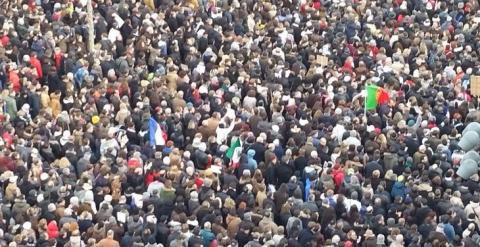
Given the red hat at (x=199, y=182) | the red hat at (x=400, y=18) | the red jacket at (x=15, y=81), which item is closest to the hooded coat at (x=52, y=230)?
the red hat at (x=199, y=182)

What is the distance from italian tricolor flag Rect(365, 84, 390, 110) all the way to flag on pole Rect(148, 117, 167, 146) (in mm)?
3773

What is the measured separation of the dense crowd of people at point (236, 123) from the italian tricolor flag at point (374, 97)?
6.2 inches

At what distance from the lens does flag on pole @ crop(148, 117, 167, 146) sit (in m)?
24.0

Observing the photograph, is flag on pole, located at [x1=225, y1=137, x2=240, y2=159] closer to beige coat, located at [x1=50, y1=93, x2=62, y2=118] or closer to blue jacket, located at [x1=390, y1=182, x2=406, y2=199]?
blue jacket, located at [x1=390, y1=182, x2=406, y2=199]

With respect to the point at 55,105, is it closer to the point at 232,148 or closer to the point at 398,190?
the point at 232,148

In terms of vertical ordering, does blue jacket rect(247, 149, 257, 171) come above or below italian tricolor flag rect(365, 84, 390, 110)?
below

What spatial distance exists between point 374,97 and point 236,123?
2.66 metres

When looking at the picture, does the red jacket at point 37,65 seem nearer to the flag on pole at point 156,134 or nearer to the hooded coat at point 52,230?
the flag on pole at point 156,134

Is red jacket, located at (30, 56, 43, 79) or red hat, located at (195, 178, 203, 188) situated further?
red jacket, located at (30, 56, 43, 79)

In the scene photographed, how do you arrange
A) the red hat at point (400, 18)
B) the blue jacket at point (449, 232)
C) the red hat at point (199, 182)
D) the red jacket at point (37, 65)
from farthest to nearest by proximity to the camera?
1. the red hat at point (400, 18)
2. the red jacket at point (37, 65)
3. the red hat at point (199, 182)
4. the blue jacket at point (449, 232)

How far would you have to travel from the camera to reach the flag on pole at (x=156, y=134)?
24.0 m

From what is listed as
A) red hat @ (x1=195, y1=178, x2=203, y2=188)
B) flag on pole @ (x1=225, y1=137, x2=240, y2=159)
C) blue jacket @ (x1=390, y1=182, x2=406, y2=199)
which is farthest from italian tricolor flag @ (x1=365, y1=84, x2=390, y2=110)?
red hat @ (x1=195, y1=178, x2=203, y2=188)

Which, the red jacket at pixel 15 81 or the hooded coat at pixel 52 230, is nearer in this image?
the hooded coat at pixel 52 230

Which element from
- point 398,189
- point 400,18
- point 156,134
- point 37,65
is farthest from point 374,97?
point 37,65
